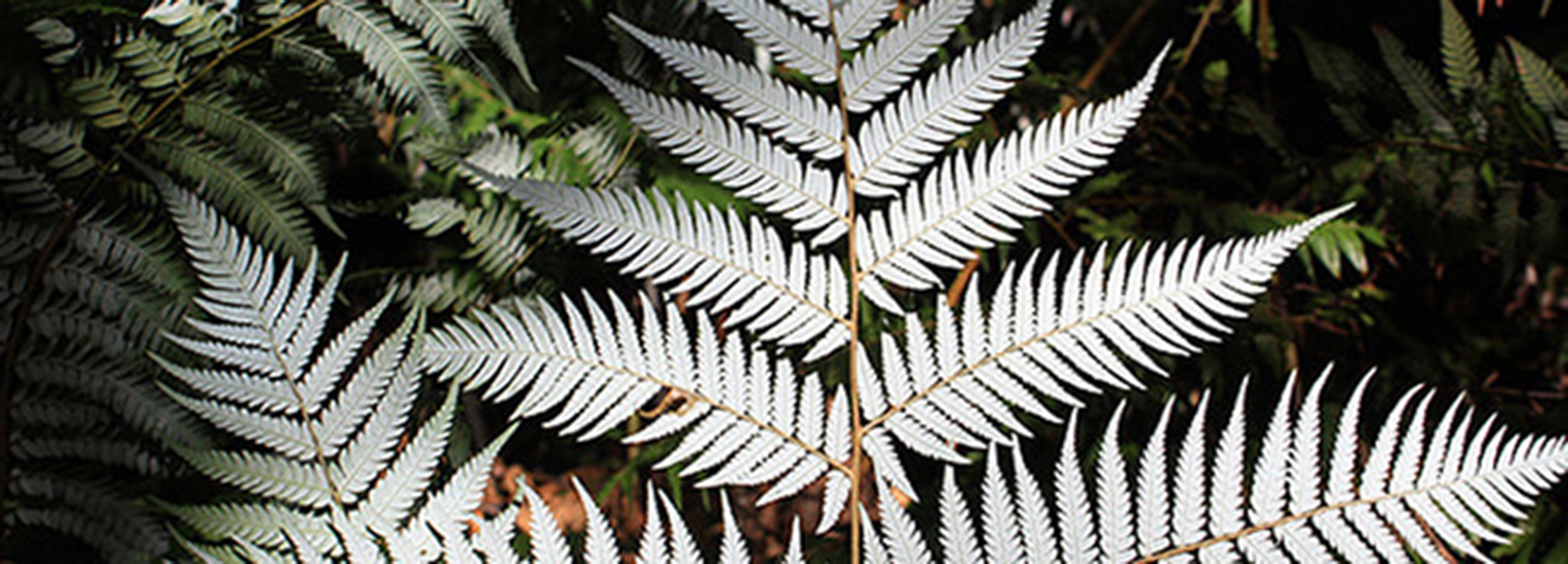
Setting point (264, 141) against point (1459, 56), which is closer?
point (264, 141)

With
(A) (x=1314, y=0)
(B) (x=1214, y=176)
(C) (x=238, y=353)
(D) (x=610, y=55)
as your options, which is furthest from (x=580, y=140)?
(A) (x=1314, y=0)

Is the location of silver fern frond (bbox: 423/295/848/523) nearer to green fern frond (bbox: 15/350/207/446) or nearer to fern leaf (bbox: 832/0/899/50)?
fern leaf (bbox: 832/0/899/50)

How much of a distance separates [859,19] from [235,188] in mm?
613

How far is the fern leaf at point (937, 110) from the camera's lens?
604 millimetres

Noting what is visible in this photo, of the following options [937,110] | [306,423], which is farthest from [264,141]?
[937,110]

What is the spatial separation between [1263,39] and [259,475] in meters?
1.55

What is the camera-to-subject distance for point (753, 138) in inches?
24.1

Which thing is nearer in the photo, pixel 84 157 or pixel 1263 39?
pixel 84 157

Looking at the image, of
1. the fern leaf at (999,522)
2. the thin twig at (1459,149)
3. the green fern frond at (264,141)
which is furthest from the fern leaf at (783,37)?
the thin twig at (1459,149)

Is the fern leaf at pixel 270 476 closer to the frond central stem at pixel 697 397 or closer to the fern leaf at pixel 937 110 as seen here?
the frond central stem at pixel 697 397

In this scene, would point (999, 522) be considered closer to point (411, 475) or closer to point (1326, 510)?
point (1326, 510)

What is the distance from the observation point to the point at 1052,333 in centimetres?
56

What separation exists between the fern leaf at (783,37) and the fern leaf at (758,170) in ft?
0.17

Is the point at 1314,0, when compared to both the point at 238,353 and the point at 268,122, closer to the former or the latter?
the point at 268,122
